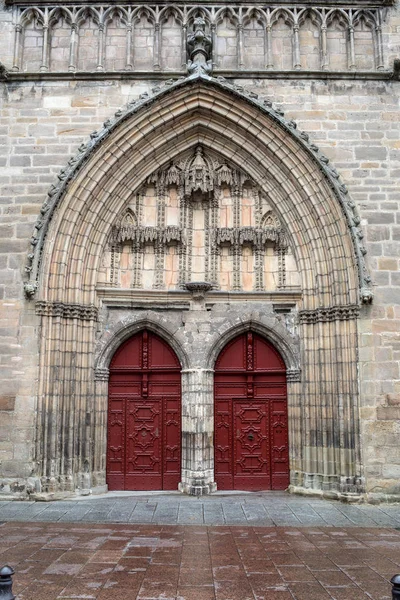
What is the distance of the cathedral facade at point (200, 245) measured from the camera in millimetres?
9586

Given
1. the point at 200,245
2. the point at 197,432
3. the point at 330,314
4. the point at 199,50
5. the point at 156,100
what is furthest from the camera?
the point at 200,245

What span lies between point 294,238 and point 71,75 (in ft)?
16.8

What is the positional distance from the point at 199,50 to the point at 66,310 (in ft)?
17.5

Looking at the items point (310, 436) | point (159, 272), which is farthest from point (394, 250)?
point (159, 272)

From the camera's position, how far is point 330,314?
9922 millimetres

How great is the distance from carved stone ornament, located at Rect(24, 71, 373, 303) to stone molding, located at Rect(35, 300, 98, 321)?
0.93 feet

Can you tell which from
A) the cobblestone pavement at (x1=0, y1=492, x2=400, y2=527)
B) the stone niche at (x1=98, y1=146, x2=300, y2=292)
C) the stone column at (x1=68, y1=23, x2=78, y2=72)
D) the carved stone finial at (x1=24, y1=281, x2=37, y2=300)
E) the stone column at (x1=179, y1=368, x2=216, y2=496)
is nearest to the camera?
the cobblestone pavement at (x1=0, y1=492, x2=400, y2=527)

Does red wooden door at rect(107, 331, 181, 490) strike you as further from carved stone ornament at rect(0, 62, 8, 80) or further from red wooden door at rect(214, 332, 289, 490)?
carved stone ornament at rect(0, 62, 8, 80)

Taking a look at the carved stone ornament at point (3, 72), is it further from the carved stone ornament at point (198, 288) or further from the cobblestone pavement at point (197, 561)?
the cobblestone pavement at point (197, 561)

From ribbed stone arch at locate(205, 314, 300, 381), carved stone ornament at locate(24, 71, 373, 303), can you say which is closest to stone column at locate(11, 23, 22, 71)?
carved stone ornament at locate(24, 71, 373, 303)

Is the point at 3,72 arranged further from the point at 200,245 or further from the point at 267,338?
the point at 267,338

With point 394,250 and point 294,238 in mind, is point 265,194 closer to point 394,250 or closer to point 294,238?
point 294,238

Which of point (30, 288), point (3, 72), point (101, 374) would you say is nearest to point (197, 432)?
point (101, 374)

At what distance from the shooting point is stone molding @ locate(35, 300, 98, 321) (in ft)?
31.4
